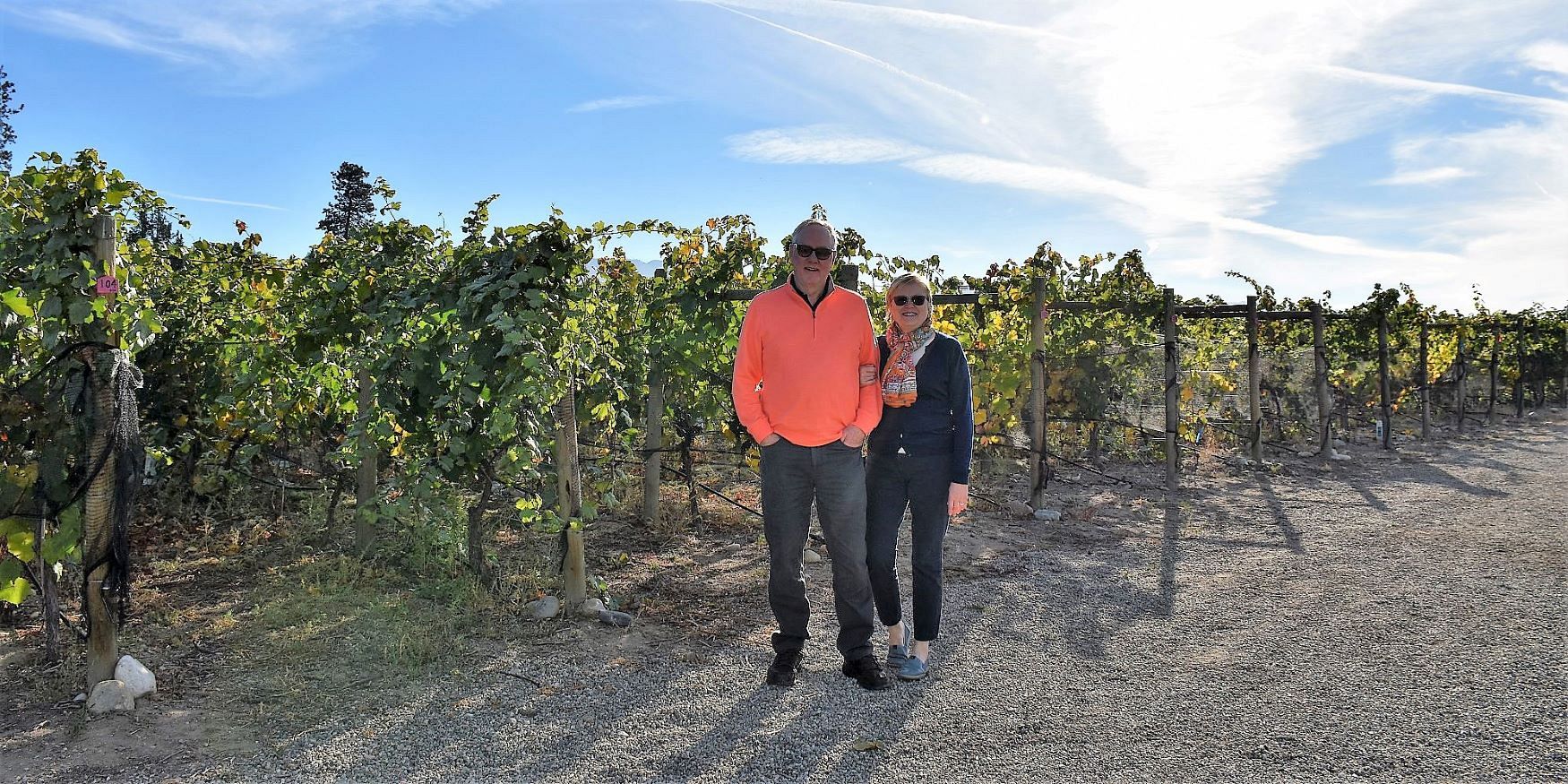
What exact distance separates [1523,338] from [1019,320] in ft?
48.8

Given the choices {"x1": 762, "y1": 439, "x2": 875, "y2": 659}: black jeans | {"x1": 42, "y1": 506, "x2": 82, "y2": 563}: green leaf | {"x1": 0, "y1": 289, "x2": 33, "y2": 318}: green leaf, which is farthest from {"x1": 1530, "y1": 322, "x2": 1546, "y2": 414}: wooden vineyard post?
{"x1": 0, "y1": 289, "x2": 33, "y2": 318}: green leaf

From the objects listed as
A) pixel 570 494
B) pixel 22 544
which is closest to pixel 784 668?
pixel 570 494

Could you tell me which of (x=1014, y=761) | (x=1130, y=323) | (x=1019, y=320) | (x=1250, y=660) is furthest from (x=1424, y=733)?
(x=1130, y=323)

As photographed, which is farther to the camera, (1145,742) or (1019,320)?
(1019,320)

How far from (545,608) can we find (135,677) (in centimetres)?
161

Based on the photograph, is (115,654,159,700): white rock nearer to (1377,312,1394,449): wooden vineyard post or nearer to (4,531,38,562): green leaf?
(4,531,38,562): green leaf

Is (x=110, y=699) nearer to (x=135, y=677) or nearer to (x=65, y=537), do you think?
(x=135, y=677)

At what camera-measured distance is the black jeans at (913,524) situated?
11.9 ft

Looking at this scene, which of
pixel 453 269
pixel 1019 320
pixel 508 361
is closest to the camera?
pixel 508 361

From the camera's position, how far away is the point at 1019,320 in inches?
382

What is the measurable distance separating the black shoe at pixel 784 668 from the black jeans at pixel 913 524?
40 centimetres

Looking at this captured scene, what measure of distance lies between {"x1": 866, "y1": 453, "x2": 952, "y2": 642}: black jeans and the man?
0.09 metres

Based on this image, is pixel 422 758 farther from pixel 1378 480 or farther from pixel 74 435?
pixel 1378 480

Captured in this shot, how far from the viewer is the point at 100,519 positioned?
3535mm
